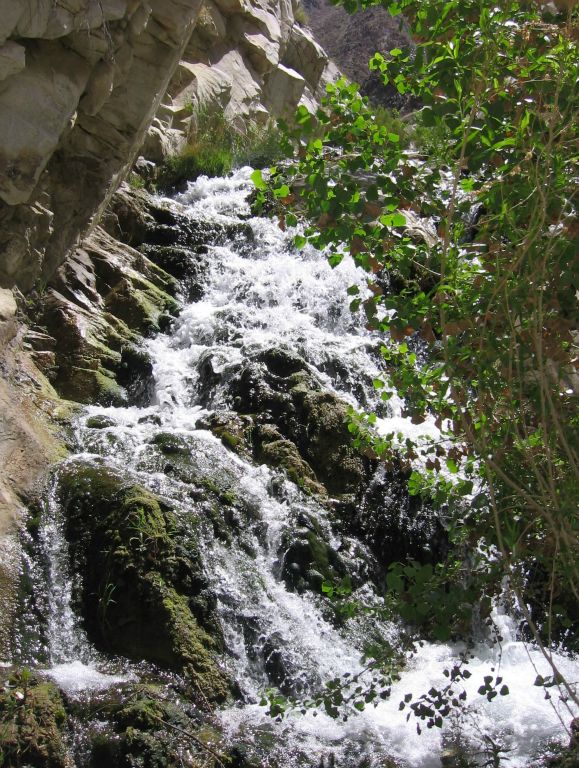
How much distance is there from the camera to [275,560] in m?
5.77

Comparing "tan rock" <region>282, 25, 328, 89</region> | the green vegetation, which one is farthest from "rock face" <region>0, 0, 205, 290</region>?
"tan rock" <region>282, 25, 328, 89</region>

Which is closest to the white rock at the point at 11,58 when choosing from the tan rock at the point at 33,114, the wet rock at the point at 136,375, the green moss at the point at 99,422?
the tan rock at the point at 33,114

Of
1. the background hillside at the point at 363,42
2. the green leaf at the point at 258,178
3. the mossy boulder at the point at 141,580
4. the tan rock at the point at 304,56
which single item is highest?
the background hillside at the point at 363,42

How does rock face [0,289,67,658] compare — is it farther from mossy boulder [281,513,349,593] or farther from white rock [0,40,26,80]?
mossy boulder [281,513,349,593]

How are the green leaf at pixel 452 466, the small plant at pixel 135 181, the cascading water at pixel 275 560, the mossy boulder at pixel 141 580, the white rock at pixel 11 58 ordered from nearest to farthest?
the green leaf at pixel 452 466 → the cascading water at pixel 275 560 → the mossy boulder at pixel 141 580 → the white rock at pixel 11 58 → the small plant at pixel 135 181

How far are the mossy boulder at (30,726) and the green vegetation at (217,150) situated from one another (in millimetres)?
9139

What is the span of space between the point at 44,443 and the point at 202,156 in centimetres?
769

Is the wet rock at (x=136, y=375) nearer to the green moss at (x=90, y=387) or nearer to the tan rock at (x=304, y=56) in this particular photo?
the green moss at (x=90, y=387)

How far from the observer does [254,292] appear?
962cm

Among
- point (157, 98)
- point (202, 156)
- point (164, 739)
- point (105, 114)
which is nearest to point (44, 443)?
point (164, 739)

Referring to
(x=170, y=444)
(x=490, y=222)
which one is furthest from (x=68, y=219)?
(x=490, y=222)

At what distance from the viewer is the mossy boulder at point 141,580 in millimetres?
4633

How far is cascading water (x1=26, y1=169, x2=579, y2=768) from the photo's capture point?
177 inches

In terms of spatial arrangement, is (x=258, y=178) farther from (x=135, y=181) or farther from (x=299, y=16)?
(x=299, y=16)
